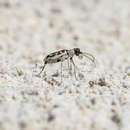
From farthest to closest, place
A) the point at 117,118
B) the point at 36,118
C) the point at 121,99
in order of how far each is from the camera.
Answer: the point at 121,99 → the point at 117,118 → the point at 36,118

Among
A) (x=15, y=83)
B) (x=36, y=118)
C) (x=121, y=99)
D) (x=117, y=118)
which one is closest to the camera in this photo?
(x=36, y=118)

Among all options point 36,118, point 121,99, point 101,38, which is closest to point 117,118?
point 121,99

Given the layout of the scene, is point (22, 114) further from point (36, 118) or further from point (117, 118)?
point (117, 118)

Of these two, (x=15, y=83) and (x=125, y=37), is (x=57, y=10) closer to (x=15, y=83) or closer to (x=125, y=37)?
(x=125, y=37)

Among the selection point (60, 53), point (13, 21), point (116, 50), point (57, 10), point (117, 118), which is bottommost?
point (117, 118)

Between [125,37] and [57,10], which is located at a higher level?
[57,10]

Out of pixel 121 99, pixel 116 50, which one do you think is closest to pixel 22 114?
pixel 121 99

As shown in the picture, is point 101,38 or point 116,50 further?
point 101,38
